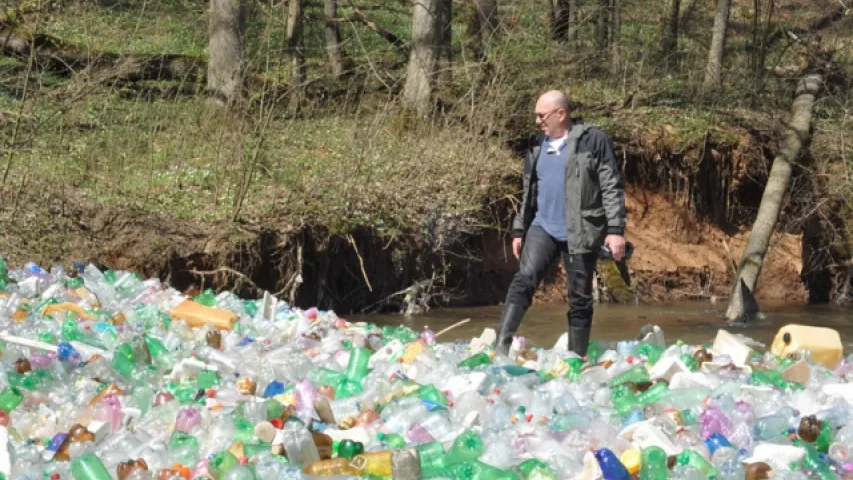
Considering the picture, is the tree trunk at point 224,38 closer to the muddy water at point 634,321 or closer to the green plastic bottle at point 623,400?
the muddy water at point 634,321

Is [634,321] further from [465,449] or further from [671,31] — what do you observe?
[671,31]

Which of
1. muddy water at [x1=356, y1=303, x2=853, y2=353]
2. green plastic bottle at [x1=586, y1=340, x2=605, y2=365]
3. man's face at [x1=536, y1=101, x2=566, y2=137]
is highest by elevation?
man's face at [x1=536, y1=101, x2=566, y2=137]

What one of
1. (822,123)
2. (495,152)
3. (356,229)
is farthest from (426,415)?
(822,123)

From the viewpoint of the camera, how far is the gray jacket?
6.52 meters

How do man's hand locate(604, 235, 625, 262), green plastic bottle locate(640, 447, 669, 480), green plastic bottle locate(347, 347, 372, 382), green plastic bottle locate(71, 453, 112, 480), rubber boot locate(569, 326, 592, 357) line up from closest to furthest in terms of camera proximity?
green plastic bottle locate(71, 453, 112, 480) → green plastic bottle locate(640, 447, 669, 480) → green plastic bottle locate(347, 347, 372, 382) → man's hand locate(604, 235, 625, 262) → rubber boot locate(569, 326, 592, 357)

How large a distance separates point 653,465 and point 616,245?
7.52 feet

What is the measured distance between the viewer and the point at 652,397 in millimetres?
5746

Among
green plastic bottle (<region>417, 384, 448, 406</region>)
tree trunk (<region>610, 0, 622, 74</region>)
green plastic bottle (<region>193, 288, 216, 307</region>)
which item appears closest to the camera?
green plastic bottle (<region>417, 384, 448, 406</region>)

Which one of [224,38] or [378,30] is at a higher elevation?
[378,30]

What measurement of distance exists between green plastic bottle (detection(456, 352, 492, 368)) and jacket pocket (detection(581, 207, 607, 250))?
0.89 metres

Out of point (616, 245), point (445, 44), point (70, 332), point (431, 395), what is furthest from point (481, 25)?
point (431, 395)

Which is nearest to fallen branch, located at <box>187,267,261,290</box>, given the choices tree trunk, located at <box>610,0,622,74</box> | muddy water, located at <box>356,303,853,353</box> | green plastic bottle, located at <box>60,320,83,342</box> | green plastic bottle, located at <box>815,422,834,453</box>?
muddy water, located at <box>356,303,853,353</box>

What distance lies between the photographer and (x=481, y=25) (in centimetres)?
1619

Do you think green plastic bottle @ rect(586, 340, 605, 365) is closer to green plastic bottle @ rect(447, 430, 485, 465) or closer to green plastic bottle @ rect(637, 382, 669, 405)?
green plastic bottle @ rect(637, 382, 669, 405)
